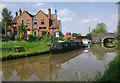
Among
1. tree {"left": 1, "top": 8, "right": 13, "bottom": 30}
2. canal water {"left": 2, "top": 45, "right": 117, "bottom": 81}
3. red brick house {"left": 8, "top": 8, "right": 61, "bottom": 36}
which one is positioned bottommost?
canal water {"left": 2, "top": 45, "right": 117, "bottom": 81}

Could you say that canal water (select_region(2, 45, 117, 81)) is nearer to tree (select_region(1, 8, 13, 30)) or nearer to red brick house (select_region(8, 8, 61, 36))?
red brick house (select_region(8, 8, 61, 36))

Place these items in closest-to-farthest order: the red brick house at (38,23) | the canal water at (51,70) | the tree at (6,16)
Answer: the canal water at (51,70) < the red brick house at (38,23) < the tree at (6,16)

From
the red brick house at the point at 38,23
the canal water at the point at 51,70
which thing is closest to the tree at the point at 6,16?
the red brick house at the point at 38,23

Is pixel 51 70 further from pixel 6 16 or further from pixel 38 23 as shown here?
pixel 6 16

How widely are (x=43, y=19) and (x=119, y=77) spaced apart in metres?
24.8

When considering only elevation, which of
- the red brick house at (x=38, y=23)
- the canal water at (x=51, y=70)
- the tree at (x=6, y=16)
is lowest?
the canal water at (x=51, y=70)

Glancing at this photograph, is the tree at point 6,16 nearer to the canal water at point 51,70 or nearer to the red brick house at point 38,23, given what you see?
the red brick house at point 38,23

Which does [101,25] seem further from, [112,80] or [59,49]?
[112,80]

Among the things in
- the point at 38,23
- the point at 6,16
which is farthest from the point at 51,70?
the point at 6,16

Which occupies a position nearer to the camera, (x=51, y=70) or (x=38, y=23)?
(x=51, y=70)

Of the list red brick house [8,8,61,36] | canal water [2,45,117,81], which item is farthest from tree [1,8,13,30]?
canal water [2,45,117,81]

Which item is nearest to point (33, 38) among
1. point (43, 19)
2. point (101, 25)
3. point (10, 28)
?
point (43, 19)

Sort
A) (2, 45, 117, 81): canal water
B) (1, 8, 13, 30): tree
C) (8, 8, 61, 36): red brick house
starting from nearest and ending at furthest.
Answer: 1. (2, 45, 117, 81): canal water
2. (8, 8, 61, 36): red brick house
3. (1, 8, 13, 30): tree

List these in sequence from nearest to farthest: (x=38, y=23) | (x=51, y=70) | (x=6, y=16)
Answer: (x=51, y=70) < (x=38, y=23) < (x=6, y=16)
